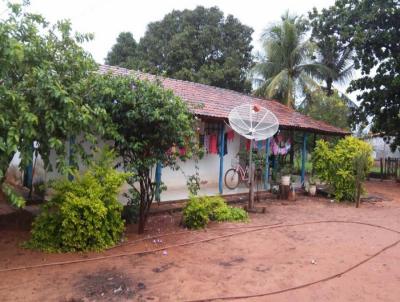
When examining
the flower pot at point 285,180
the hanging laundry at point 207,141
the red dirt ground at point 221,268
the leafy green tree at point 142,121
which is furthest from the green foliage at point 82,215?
the flower pot at point 285,180

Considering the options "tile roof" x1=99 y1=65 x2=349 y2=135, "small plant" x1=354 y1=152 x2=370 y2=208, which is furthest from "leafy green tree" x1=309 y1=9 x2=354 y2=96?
"small plant" x1=354 y1=152 x2=370 y2=208

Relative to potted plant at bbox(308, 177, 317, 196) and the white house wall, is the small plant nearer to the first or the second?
potted plant at bbox(308, 177, 317, 196)

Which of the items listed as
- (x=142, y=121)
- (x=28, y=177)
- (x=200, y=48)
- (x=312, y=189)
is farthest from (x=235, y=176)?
(x=200, y=48)

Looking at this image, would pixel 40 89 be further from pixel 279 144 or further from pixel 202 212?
pixel 279 144

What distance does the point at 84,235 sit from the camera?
574 cm

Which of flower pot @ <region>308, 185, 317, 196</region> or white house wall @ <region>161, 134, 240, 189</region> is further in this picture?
flower pot @ <region>308, 185, 317, 196</region>

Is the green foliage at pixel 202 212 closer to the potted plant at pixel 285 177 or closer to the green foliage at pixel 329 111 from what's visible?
the potted plant at pixel 285 177

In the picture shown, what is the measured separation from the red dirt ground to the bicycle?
4.14 meters

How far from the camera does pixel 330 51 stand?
68.6 ft

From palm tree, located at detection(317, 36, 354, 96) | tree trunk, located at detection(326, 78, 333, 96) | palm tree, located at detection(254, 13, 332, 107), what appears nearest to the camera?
palm tree, located at detection(254, 13, 332, 107)

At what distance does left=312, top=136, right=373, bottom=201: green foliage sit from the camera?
11.8 meters

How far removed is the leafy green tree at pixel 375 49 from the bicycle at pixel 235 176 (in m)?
9.04

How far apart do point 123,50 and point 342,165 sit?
20.0m

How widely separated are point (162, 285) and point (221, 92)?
33.5ft
